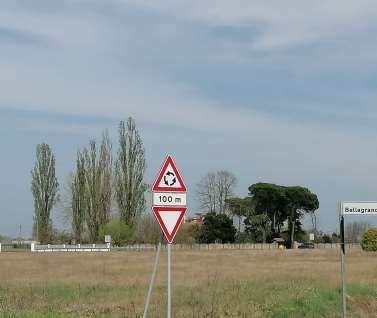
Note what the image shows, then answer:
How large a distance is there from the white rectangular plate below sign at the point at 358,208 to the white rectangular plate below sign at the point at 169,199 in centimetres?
376

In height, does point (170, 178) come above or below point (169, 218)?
above

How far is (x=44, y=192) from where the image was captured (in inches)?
3625

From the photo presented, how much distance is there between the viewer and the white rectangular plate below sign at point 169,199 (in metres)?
12.7

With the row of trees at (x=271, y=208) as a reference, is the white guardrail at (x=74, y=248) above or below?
below

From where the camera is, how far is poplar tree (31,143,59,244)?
91625 millimetres

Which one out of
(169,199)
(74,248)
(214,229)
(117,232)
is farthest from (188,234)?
(169,199)

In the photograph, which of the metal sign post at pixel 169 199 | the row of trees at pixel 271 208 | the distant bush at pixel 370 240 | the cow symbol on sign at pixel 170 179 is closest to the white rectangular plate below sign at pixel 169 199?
the metal sign post at pixel 169 199

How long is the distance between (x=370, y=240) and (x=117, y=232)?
3233 centimetres

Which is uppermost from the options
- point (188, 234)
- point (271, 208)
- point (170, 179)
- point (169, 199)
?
point (271, 208)

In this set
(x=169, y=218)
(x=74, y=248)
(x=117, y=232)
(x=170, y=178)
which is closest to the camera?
(x=169, y=218)

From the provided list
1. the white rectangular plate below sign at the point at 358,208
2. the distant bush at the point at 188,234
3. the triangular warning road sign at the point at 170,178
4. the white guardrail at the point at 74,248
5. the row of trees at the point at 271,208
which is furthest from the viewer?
the row of trees at the point at 271,208

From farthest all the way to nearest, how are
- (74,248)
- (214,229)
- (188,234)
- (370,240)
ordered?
1. (188,234)
2. (214,229)
3. (74,248)
4. (370,240)

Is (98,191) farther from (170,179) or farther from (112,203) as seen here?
(170,179)

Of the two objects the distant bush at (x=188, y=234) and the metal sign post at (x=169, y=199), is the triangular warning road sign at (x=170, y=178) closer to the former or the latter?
the metal sign post at (x=169, y=199)
